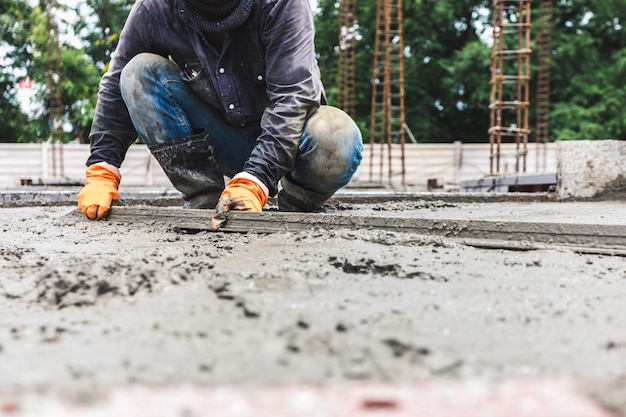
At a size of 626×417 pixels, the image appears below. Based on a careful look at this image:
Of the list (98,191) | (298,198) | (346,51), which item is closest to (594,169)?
(298,198)

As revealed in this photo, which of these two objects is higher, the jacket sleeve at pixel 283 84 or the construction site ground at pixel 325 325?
the jacket sleeve at pixel 283 84

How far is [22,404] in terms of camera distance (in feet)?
2.27

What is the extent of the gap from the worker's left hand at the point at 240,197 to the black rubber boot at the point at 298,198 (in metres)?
0.42

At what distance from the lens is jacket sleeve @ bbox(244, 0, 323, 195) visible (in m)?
2.40

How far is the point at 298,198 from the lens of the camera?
2881 mm

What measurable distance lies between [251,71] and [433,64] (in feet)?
58.4

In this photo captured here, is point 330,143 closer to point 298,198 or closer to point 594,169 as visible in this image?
point 298,198

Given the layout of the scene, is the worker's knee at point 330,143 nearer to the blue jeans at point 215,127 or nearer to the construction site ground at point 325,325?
the blue jeans at point 215,127

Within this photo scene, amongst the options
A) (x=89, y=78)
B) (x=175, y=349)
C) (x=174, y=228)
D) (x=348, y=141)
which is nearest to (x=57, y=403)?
(x=175, y=349)

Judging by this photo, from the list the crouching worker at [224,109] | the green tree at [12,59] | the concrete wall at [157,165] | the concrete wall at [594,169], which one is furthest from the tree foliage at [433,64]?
the crouching worker at [224,109]

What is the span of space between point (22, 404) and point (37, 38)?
59.9ft

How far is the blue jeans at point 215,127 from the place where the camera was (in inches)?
103

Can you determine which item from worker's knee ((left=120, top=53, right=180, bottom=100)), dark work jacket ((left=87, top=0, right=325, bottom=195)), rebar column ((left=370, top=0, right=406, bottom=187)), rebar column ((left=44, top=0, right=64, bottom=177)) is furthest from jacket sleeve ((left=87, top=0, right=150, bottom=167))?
rebar column ((left=44, top=0, right=64, bottom=177))

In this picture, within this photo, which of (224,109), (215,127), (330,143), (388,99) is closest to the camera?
(330,143)
